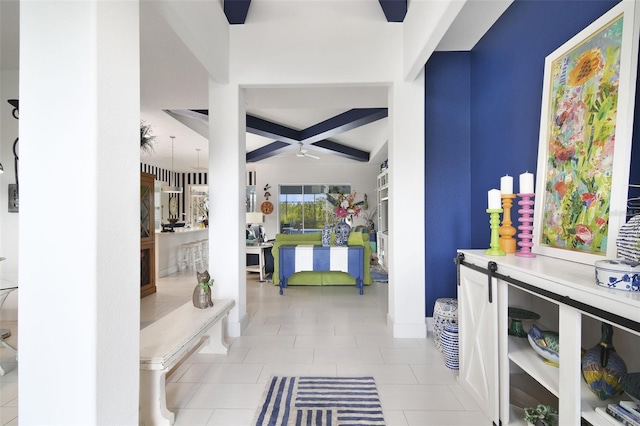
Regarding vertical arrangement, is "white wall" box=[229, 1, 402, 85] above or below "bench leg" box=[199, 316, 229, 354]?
above

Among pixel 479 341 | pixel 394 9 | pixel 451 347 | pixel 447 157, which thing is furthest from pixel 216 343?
pixel 394 9

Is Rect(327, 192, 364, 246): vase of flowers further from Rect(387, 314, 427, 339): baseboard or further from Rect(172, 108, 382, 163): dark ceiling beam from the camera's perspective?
Rect(387, 314, 427, 339): baseboard

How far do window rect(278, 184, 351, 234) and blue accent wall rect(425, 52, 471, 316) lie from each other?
6982 millimetres

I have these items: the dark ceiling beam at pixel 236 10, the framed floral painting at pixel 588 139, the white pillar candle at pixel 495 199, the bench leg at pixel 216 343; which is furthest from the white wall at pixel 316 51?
the bench leg at pixel 216 343

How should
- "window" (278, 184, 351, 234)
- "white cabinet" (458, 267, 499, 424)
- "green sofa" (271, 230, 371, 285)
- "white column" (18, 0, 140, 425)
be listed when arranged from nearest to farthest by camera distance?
1. "white column" (18, 0, 140, 425)
2. "white cabinet" (458, 267, 499, 424)
3. "green sofa" (271, 230, 371, 285)
4. "window" (278, 184, 351, 234)

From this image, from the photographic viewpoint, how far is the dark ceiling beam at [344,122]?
520 centimetres

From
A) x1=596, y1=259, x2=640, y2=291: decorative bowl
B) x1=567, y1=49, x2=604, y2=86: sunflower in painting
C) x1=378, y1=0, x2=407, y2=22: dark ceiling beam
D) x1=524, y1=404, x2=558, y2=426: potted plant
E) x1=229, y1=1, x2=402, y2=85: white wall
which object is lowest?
x1=524, y1=404, x2=558, y2=426: potted plant

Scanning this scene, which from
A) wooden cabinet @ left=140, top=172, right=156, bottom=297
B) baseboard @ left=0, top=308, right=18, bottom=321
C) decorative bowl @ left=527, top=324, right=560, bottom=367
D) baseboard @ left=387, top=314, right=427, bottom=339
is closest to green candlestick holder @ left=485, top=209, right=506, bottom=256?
decorative bowl @ left=527, top=324, right=560, bottom=367

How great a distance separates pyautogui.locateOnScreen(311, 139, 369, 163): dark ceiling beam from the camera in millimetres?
7931

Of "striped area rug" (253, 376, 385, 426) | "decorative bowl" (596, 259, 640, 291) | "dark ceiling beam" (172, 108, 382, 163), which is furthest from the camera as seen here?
"dark ceiling beam" (172, 108, 382, 163)

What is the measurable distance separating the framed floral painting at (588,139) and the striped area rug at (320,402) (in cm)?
147

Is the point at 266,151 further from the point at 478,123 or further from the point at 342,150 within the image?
the point at 478,123

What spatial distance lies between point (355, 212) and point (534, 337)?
3600 mm

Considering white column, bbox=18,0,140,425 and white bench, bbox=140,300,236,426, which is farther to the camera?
white bench, bbox=140,300,236,426
